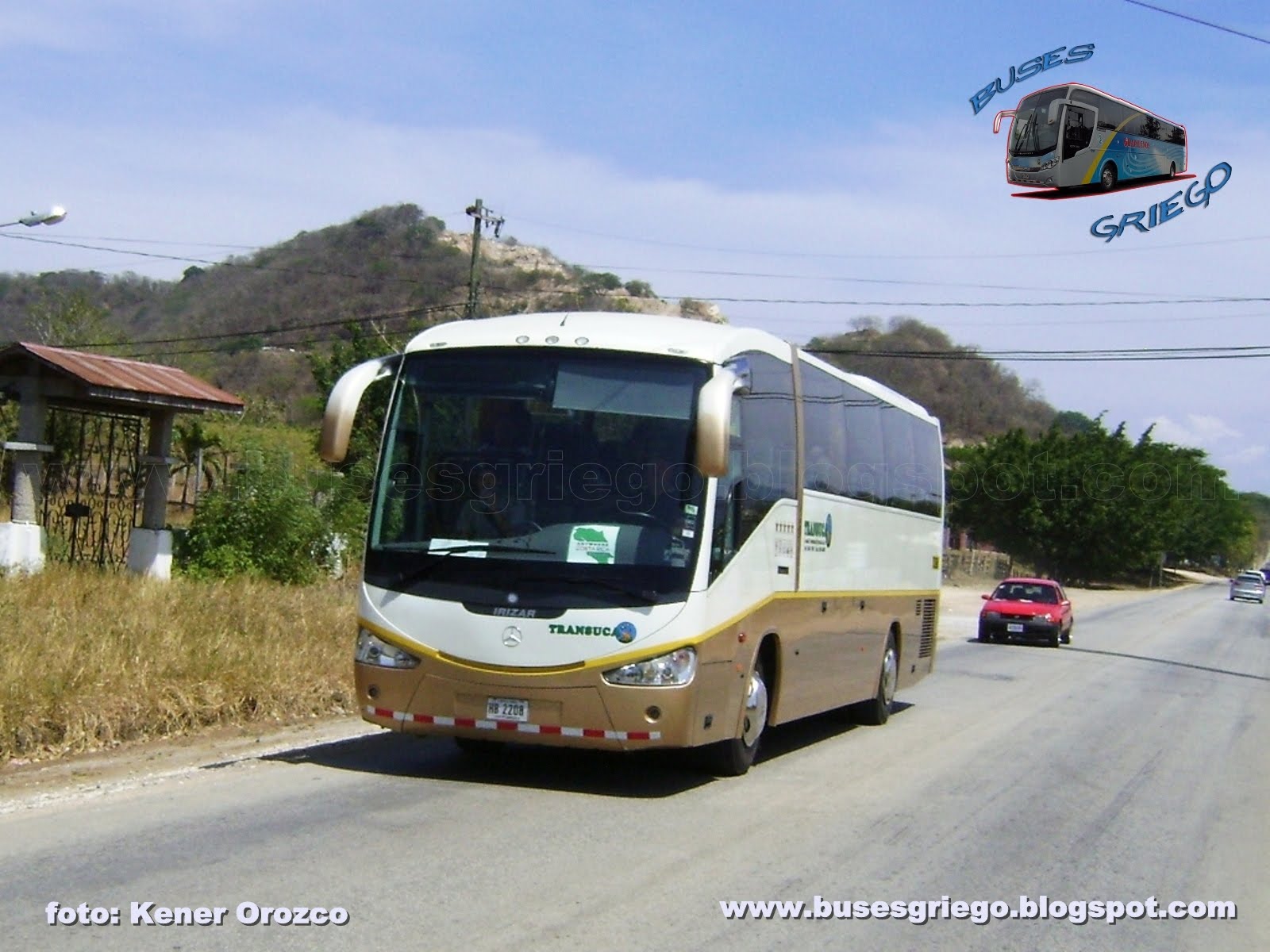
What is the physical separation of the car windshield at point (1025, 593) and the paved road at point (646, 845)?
19.0 meters

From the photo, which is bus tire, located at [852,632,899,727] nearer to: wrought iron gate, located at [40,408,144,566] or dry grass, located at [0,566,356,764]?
dry grass, located at [0,566,356,764]

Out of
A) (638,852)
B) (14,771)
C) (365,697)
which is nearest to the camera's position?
(638,852)

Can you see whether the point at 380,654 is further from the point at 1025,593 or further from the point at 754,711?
the point at 1025,593

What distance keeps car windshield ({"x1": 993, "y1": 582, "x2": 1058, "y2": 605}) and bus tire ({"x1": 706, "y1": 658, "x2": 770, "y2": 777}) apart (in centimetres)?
2319

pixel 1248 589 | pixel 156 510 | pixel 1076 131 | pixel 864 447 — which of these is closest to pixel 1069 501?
pixel 1248 589

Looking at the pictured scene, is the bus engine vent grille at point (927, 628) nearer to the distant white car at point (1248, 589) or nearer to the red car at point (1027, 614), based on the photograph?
the red car at point (1027, 614)

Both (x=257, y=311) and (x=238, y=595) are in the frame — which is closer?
(x=238, y=595)

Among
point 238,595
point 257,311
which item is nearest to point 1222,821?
point 238,595

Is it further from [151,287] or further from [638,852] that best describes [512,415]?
[151,287]

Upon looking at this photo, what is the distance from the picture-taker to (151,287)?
110750 mm

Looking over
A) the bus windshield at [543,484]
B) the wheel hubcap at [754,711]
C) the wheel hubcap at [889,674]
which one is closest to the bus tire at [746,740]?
the wheel hubcap at [754,711]

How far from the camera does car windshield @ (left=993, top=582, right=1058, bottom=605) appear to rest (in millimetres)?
32844

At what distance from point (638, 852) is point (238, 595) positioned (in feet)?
29.5

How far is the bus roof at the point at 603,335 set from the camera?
32.2 feet
